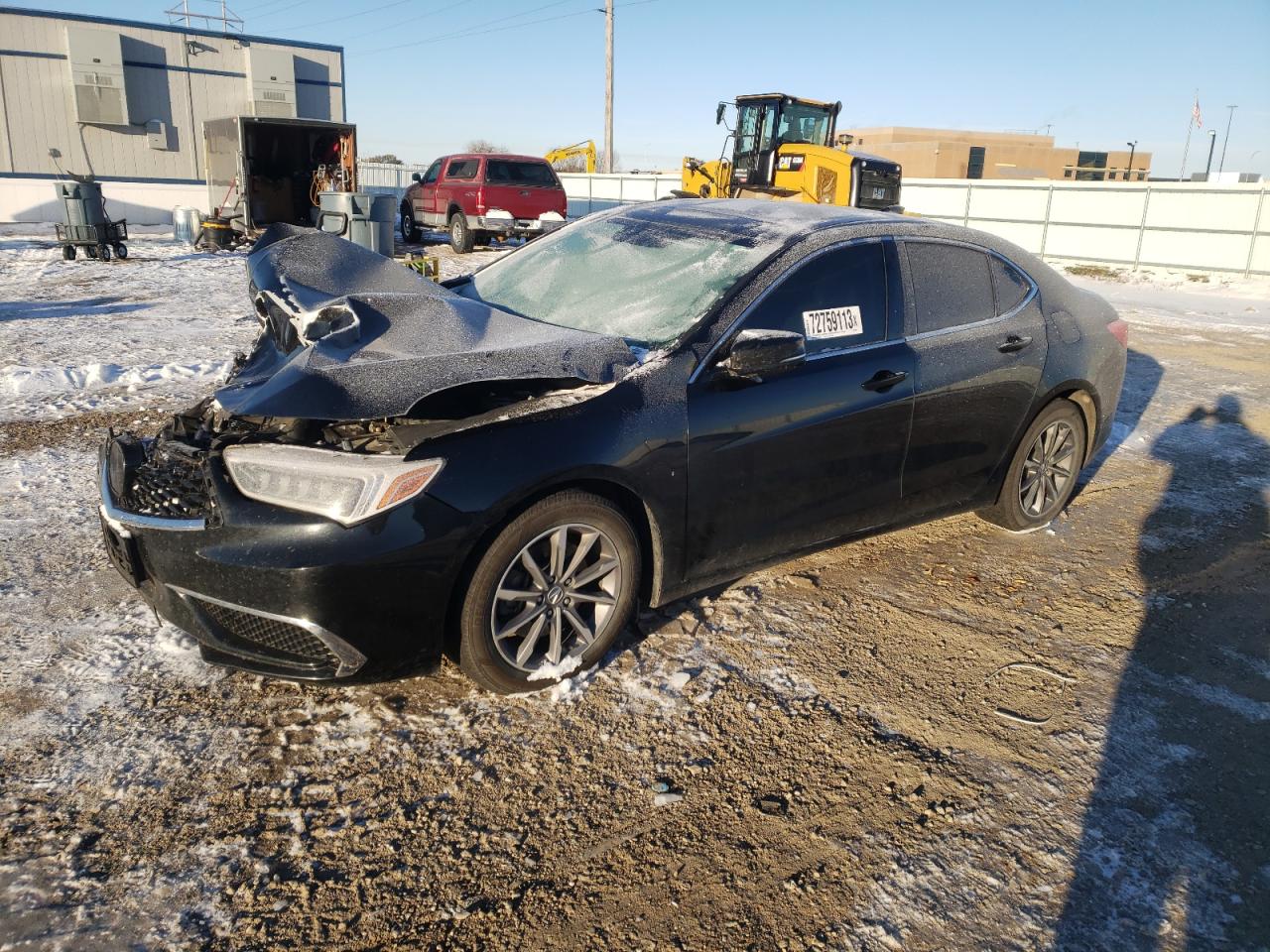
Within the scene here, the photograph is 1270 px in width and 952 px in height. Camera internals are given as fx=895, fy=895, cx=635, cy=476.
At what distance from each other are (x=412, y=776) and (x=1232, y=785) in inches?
101

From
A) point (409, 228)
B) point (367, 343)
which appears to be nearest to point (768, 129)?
point (409, 228)

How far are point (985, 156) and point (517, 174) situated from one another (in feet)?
201

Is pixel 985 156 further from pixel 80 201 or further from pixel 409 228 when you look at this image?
pixel 80 201

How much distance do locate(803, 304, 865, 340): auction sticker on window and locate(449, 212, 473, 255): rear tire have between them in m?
15.8

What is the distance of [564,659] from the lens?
10.4 ft

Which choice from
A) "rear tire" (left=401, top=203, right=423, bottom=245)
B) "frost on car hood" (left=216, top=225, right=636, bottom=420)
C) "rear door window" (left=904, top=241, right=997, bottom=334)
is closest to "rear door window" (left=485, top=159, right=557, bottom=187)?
"rear tire" (left=401, top=203, right=423, bottom=245)

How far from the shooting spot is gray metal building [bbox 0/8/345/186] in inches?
945

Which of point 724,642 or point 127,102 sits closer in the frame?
point 724,642

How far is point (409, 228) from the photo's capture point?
21469mm

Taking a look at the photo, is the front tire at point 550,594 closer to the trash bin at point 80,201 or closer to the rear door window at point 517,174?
the trash bin at point 80,201

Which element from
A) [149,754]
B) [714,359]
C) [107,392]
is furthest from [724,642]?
[107,392]

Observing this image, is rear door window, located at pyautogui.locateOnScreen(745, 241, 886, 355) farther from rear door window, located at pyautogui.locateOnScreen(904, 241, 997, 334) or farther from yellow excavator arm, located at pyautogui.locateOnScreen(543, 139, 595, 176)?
yellow excavator arm, located at pyautogui.locateOnScreen(543, 139, 595, 176)

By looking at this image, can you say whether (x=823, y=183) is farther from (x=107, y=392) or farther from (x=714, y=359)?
(x=714, y=359)

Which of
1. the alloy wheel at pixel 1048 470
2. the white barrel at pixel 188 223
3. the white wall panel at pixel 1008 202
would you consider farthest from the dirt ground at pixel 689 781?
the white wall panel at pixel 1008 202
